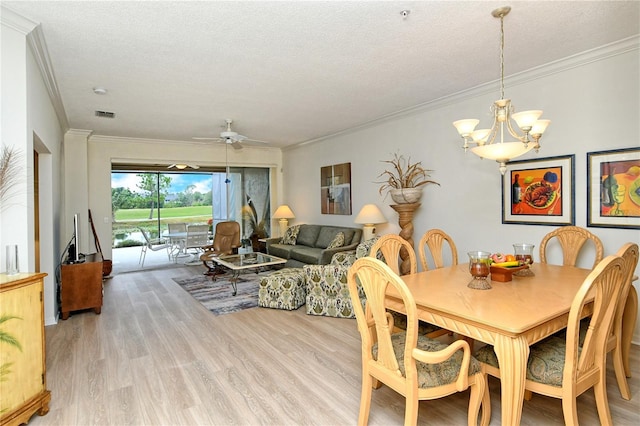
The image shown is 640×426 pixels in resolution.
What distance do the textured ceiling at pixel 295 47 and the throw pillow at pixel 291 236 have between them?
3.21m

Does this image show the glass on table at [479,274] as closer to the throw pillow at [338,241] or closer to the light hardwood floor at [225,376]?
the light hardwood floor at [225,376]

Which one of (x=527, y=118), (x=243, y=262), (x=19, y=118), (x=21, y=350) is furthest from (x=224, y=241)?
(x=527, y=118)

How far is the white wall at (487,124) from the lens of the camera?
10.5 feet

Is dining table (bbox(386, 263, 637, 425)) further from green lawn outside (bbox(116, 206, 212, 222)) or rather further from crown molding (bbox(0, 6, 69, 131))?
green lawn outside (bbox(116, 206, 212, 222))

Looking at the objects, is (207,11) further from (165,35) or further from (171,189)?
(171,189)

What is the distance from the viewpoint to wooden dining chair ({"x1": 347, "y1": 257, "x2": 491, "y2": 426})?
1729mm

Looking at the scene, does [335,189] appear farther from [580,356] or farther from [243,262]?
[580,356]

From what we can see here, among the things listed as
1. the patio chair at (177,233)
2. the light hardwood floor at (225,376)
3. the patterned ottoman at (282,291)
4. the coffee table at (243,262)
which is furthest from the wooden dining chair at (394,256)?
the patio chair at (177,233)

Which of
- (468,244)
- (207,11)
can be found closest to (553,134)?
(468,244)

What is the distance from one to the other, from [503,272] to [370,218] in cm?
312

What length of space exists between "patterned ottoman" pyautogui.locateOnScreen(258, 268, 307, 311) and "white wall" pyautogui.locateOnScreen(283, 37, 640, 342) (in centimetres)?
194

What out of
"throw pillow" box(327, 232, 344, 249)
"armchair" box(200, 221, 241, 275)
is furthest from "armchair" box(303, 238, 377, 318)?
"armchair" box(200, 221, 241, 275)

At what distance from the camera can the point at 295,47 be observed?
9.88 feet

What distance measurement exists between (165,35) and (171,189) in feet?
24.7
